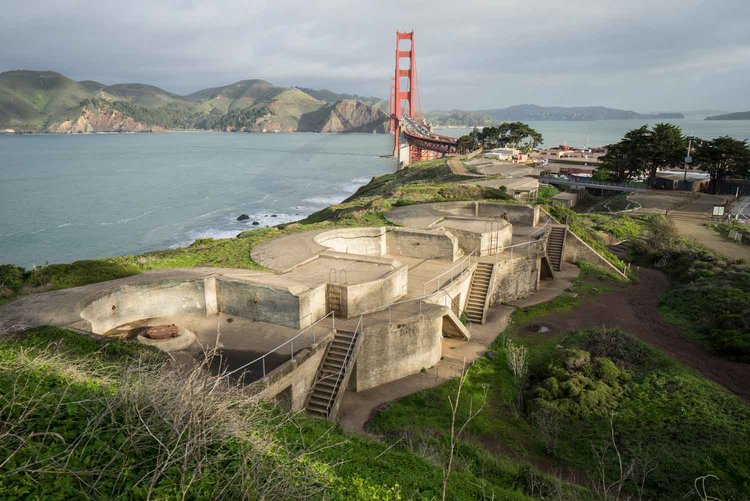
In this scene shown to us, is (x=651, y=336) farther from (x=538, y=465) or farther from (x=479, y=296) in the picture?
(x=538, y=465)

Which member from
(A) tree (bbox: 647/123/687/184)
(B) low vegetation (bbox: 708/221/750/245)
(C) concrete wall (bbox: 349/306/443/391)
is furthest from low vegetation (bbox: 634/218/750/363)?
(A) tree (bbox: 647/123/687/184)

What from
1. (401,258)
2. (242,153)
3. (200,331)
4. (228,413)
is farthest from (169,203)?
(242,153)

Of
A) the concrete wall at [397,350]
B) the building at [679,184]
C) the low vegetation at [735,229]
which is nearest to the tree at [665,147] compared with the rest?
the building at [679,184]

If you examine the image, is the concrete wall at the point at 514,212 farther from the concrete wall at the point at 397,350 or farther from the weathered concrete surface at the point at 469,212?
the concrete wall at the point at 397,350

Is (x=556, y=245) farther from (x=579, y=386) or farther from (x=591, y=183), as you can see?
(x=591, y=183)

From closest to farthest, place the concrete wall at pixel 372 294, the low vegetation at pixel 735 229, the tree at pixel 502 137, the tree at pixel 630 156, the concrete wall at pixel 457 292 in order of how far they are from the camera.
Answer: the concrete wall at pixel 372 294, the concrete wall at pixel 457 292, the low vegetation at pixel 735 229, the tree at pixel 630 156, the tree at pixel 502 137

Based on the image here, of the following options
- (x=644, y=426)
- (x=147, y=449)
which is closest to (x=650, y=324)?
(x=644, y=426)
